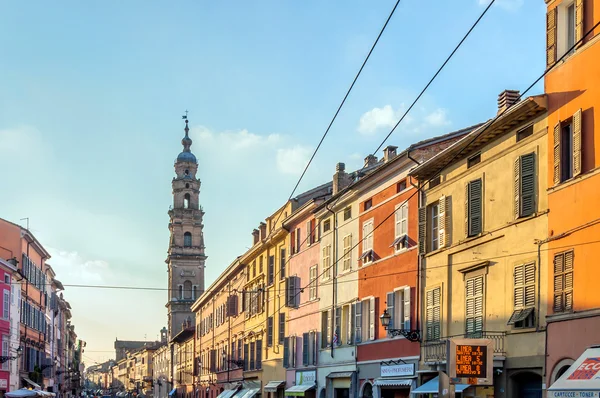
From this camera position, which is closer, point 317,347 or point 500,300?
point 500,300

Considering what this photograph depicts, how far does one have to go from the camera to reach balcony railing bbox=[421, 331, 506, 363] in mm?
22312

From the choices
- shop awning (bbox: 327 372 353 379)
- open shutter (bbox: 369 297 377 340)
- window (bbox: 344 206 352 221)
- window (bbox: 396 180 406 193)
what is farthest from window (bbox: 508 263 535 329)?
window (bbox: 344 206 352 221)

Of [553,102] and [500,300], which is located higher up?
[553,102]

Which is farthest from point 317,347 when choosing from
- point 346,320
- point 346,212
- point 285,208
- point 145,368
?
point 145,368

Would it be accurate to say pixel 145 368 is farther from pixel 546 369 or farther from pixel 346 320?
pixel 546 369

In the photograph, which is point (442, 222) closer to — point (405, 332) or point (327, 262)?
point (405, 332)

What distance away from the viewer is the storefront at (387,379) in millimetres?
28402

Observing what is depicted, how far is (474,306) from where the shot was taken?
24031mm

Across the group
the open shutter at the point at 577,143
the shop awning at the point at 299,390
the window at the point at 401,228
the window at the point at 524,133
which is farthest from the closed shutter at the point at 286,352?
the open shutter at the point at 577,143

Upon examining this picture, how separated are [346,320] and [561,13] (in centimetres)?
1810

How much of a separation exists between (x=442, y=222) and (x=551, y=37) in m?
7.45

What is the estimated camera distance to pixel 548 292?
20.1 m

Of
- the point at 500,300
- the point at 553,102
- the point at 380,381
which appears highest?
the point at 553,102

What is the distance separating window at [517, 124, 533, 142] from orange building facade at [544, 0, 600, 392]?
1.10 metres
